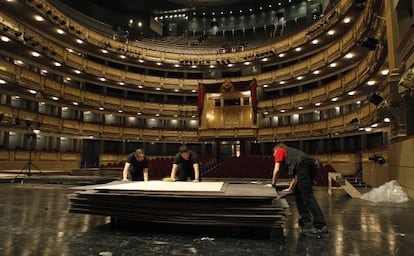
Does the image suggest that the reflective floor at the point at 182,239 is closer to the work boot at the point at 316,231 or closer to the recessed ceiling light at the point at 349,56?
the work boot at the point at 316,231

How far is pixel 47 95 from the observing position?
2125 centimetres

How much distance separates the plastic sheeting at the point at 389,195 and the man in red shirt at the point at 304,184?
17.0 ft

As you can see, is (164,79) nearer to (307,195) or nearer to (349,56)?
(349,56)

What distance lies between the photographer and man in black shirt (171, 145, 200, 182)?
6.66 meters

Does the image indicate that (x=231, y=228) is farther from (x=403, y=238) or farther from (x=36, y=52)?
(x=36, y=52)

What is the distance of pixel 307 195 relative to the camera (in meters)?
4.44

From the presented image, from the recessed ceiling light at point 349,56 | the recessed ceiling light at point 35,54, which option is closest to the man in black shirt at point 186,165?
the recessed ceiling light at point 349,56

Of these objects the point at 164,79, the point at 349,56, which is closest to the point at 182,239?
the point at 349,56

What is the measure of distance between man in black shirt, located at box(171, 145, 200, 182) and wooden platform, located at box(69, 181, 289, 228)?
2.08 m

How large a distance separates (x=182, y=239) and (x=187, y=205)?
0.53 meters

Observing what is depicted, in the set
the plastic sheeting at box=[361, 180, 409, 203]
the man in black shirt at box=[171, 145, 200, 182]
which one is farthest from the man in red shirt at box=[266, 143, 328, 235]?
the plastic sheeting at box=[361, 180, 409, 203]

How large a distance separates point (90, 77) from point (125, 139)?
6452mm

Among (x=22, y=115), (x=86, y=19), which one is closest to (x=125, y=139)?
(x=22, y=115)

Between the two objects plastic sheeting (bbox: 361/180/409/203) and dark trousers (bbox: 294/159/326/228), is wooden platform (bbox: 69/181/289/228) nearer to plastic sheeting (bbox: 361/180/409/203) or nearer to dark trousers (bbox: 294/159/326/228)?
dark trousers (bbox: 294/159/326/228)
